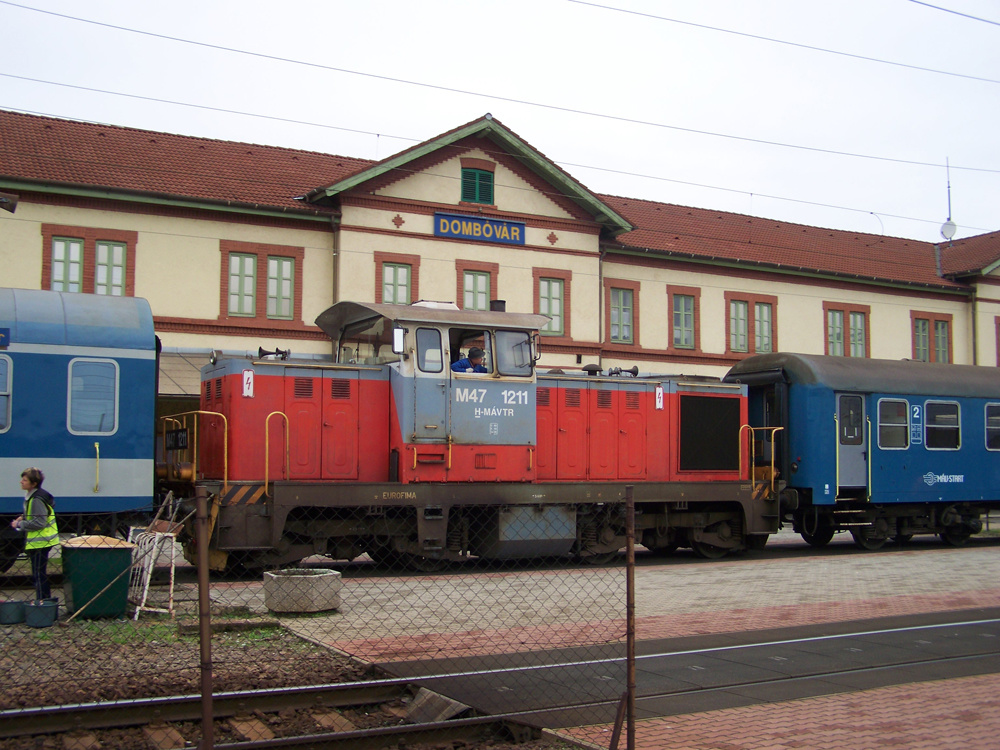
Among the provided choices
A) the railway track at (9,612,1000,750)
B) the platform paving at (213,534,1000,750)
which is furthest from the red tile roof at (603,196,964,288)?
the railway track at (9,612,1000,750)

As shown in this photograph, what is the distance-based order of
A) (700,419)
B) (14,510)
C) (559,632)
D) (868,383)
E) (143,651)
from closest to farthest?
(143,651)
(559,632)
(14,510)
(700,419)
(868,383)

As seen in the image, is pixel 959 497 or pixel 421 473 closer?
pixel 421 473

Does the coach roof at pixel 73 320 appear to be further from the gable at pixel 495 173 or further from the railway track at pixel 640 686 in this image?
the gable at pixel 495 173

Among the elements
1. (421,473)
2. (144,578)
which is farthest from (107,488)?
(421,473)

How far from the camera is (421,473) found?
14.5m

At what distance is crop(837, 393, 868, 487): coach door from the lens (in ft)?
62.0

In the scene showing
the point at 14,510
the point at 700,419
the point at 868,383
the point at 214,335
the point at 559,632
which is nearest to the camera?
the point at 559,632

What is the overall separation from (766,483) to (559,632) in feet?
28.8

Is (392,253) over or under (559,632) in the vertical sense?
over

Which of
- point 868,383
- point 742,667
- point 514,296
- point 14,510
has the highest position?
point 514,296

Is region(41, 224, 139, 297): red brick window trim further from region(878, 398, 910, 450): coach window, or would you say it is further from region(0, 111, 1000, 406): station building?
region(878, 398, 910, 450): coach window

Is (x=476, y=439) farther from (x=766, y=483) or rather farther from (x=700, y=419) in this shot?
(x=766, y=483)

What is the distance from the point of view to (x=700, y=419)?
17.6m

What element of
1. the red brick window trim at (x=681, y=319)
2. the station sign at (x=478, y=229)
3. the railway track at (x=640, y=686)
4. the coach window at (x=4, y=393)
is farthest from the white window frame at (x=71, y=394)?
the red brick window trim at (x=681, y=319)
